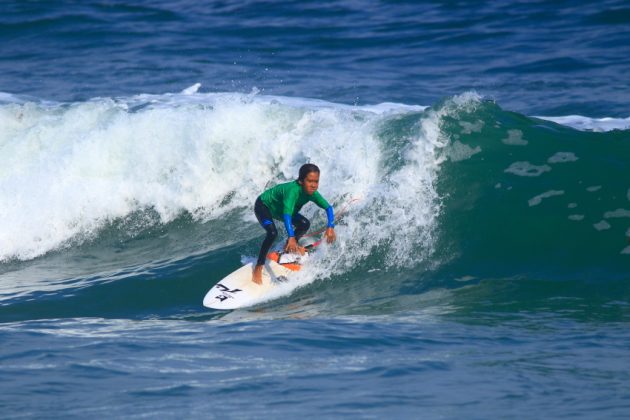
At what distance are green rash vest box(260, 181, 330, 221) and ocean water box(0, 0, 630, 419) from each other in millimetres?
690

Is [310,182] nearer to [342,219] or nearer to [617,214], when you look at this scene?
[342,219]

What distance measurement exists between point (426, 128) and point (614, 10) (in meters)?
8.83

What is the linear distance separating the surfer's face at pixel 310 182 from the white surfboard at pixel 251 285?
780 mm

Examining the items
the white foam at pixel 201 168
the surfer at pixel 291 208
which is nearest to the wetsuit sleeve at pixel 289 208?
the surfer at pixel 291 208

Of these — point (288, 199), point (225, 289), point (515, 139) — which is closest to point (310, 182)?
point (288, 199)

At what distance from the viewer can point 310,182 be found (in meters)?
8.38

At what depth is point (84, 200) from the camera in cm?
1202

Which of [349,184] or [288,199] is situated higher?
[288,199]

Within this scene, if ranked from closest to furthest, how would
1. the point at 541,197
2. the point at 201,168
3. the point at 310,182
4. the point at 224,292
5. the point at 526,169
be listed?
the point at 310,182, the point at 224,292, the point at 541,197, the point at 526,169, the point at 201,168

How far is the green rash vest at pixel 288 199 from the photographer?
27.8 feet

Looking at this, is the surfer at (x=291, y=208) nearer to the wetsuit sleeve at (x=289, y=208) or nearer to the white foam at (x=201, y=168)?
the wetsuit sleeve at (x=289, y=208)

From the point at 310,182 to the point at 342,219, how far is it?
143 centimetres

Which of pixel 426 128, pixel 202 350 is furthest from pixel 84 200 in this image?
pixel 202 350

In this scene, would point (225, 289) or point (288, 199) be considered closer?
point (288, 199)
